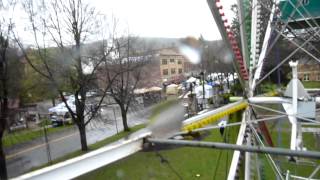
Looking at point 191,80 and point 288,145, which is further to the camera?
point 288,145

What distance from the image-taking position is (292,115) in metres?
3.72

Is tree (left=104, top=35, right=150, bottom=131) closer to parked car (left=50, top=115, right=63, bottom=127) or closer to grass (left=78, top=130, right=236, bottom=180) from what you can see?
grass (left=78, top=130, right=236, bottom=180)

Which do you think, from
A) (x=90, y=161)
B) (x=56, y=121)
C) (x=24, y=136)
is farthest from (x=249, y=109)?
(x=56, y=121)

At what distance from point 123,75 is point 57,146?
4989 millimetres

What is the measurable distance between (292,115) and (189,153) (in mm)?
8352

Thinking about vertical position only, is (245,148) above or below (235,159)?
above

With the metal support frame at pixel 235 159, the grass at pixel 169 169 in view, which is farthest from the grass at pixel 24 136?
the metal support frame at pixel 235 159

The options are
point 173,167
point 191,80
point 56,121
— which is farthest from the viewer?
point 56,121

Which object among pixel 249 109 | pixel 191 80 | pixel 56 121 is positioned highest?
pixel 191 80

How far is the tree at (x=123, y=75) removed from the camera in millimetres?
14039

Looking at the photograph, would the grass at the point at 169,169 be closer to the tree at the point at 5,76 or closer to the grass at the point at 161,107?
the tree at the point at 5,76

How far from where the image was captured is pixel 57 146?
1792 centimetres

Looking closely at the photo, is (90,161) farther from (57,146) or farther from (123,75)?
(57,146)

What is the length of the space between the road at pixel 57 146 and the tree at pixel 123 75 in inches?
44.8
